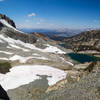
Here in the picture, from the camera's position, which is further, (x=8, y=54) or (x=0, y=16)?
(x=0, y=16)

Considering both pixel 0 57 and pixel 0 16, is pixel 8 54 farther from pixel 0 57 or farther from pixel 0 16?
pixel 0 16

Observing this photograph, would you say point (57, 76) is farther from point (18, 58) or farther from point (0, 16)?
point (0, 16)

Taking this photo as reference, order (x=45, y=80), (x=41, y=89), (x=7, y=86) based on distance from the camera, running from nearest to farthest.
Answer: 1. (x=41, y=89)
2. (x=7, y=86)
3. (x=45, y=80)

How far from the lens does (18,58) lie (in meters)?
88.1

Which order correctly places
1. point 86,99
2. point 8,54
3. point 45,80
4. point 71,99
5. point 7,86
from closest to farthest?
point 86,99
point 71,99
point 7,86
point 45,80
point 8,54

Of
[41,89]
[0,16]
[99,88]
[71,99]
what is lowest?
[41,89]

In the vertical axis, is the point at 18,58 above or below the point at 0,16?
below

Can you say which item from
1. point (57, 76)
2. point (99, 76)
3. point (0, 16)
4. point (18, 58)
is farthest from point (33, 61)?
point (0, 16)

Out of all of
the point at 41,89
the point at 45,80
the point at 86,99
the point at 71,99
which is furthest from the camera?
the point at 45,80

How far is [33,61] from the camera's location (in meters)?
82.4

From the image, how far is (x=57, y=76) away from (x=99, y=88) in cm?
3588

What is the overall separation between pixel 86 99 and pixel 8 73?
43652 millimetres

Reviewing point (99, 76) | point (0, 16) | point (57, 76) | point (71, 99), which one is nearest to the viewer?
point (71, 99)

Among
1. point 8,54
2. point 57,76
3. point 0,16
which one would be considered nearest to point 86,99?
point 57,76
